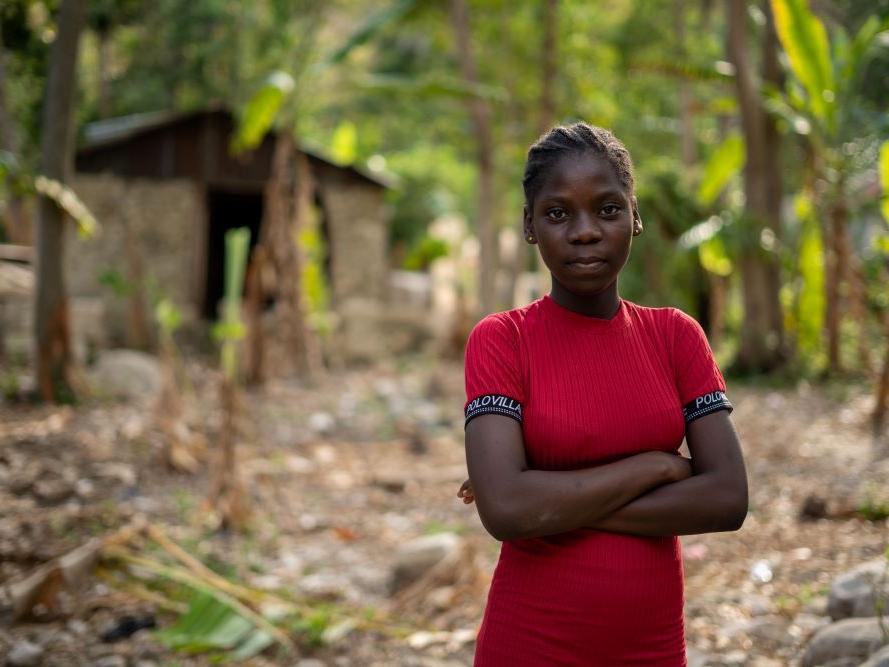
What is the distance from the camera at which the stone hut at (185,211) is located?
37.8 ft

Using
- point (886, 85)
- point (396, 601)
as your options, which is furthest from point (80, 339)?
point (886, 85)

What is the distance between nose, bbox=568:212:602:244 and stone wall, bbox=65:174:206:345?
409 inches

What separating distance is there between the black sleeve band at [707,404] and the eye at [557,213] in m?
0.42

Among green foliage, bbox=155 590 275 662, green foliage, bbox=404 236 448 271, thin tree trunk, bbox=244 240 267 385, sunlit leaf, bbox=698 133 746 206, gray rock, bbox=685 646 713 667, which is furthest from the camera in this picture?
green foliage, bbox=404 236 448 271

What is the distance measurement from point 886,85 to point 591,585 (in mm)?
6361

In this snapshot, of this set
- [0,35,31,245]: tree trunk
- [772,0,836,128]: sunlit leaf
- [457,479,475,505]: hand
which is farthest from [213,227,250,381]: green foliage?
[772,0,836,128]: sunlit leaf

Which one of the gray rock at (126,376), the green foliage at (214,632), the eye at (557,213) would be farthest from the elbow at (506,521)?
the gray rock at (126,376)

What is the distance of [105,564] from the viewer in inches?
166

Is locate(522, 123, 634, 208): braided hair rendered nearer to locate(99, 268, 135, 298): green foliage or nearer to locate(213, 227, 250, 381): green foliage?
locate(213, 227, 250, 381): green foliage

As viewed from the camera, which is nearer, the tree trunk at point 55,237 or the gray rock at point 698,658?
the gray rock at point 698,658

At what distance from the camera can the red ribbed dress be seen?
1.55 m

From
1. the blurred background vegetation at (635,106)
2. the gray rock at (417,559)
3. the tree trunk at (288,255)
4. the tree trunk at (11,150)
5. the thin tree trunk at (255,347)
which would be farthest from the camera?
the tree trunk at (288,255)

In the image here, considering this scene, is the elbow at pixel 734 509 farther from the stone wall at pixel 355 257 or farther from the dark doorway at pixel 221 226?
the dark doorway at pixel 221 226

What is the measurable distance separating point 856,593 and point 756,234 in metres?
5.87
